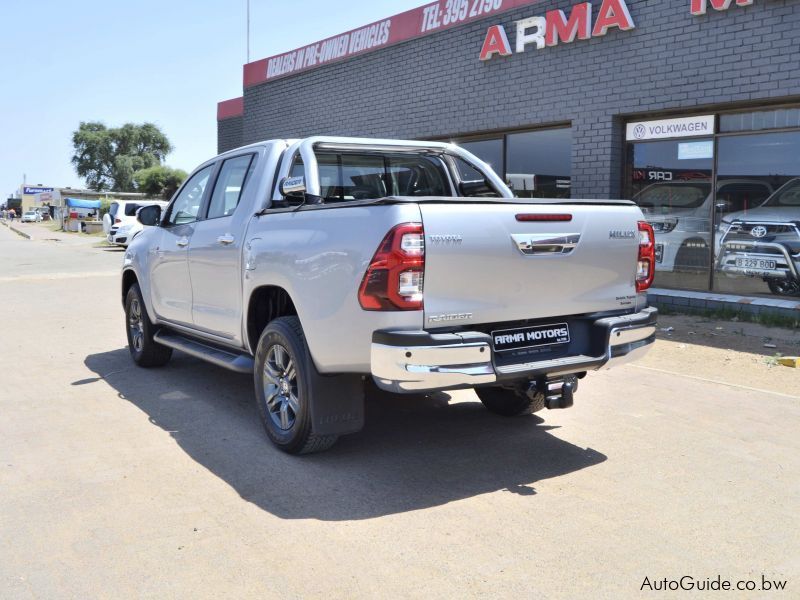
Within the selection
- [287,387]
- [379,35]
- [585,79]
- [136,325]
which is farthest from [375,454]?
[379,35]

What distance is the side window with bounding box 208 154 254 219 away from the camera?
20.1 ft

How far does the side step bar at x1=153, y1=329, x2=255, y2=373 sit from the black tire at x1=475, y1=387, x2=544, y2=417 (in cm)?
175

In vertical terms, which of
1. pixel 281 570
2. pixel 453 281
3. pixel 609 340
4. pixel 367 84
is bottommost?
pixel 281 570

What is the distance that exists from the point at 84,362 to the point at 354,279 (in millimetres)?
5016

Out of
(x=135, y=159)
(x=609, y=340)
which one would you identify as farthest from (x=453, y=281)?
(x=135, y=159)

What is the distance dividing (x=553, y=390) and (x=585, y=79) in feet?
28.2

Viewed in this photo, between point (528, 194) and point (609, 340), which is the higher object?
point (528, 194)

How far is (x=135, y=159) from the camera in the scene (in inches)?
4045

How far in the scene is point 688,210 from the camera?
453 inches

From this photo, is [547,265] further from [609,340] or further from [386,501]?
[386,501]

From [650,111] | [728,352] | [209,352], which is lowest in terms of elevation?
[728,352]

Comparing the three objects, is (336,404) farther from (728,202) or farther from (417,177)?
(728,202)

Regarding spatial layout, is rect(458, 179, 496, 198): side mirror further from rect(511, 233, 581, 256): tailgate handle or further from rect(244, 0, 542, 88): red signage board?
rect(244, 0, 542, 88): red signage board

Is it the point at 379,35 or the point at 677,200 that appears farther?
the point at 379,35
